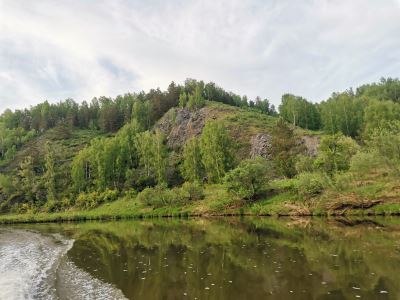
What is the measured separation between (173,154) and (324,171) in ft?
221

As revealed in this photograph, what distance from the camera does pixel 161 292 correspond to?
1672 cm

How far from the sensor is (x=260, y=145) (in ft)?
355

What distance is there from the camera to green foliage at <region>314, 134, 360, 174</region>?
→ 6258 centimetres

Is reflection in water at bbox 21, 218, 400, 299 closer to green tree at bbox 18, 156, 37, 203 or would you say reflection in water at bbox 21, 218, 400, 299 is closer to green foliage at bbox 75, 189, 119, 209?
green foliage at bbox 75, 189, 119, 209

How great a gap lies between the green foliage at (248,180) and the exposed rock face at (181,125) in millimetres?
60130

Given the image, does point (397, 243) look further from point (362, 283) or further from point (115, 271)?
point (115, 271)

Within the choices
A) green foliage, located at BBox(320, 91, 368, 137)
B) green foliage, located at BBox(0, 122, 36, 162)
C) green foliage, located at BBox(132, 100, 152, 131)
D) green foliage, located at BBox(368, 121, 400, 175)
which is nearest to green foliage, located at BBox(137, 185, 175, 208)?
green foliage, located at BBox(368, 121, 400, 175)

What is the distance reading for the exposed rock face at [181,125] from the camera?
427 feet

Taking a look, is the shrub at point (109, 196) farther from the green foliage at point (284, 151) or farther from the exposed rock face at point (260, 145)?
the green foliage at point (284, 151)

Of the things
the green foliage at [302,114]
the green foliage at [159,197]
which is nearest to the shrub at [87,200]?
the green foliage at [159,197]

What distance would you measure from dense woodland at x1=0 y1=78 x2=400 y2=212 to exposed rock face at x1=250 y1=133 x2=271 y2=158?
197cm

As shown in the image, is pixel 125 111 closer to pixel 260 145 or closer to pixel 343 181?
pixel 260 145

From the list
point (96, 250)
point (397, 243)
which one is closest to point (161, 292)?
point (96, 250)

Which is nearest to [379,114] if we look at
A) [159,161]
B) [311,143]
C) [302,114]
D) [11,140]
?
[311,143]
